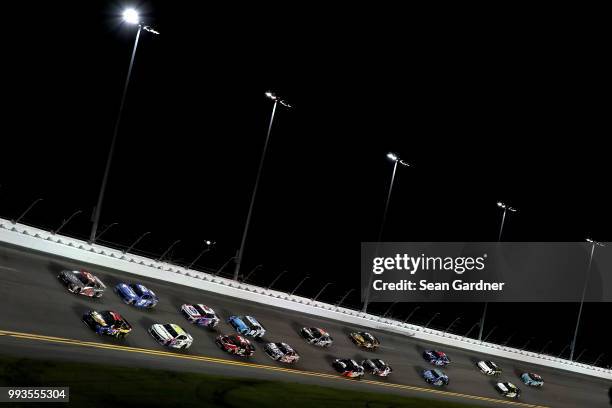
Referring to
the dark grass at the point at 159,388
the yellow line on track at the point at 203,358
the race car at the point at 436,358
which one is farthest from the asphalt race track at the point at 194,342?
the dark grass at the point at 159,388

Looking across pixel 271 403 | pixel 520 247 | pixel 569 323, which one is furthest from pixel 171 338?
pixel 569 323

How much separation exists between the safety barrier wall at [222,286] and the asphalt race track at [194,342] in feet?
2.54

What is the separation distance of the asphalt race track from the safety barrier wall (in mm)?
774

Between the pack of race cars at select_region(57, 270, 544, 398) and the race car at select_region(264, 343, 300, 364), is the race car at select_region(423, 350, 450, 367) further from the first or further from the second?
the race car at select_region(264, 343, 300, 364)

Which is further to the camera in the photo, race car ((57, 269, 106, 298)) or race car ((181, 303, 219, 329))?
race car ((181, 303, 219, 329))

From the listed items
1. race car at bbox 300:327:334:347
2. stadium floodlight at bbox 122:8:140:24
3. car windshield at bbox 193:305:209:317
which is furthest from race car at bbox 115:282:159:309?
stadium floodlight at bbox 122:8:140:24

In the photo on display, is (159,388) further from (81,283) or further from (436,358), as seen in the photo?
(436,358)

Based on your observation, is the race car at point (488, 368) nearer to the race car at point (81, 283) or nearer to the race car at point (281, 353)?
the race car at point (281, 353)

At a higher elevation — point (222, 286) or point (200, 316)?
point (200, 316)

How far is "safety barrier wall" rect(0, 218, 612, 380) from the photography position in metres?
34.2

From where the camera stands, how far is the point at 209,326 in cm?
3422

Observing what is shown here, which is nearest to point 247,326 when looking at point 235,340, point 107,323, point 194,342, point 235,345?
point 235,340

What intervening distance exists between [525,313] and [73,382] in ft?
277

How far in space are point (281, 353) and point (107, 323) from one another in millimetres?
10370
